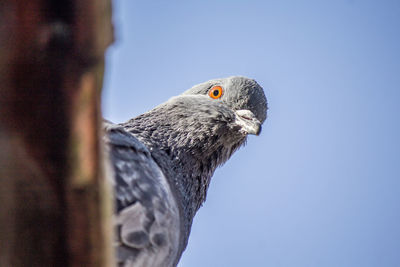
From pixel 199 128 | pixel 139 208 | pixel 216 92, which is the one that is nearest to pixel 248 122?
pixel 199 128

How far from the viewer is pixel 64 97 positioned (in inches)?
43.8

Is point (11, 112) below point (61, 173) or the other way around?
the other way around

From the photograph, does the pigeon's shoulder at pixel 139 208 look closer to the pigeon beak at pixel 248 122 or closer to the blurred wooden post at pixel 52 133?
the pigeon beak at pixel 248 122

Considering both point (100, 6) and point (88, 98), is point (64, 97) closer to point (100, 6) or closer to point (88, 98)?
point (88, 98)

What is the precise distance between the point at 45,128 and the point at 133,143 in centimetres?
292

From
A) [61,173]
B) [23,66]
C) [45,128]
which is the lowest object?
[61,173]

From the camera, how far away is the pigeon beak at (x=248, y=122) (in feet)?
17.5

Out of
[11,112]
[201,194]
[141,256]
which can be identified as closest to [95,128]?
[11,112]

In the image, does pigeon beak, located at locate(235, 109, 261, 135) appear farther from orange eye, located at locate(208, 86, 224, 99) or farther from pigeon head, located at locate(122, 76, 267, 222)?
orange eye, located at locate(208, 86, 224, 99)

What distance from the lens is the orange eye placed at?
20.6 feet

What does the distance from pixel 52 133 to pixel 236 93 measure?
5.17 metres

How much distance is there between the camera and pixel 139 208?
332cm

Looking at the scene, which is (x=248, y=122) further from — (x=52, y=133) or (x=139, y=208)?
(x=52, y=133)

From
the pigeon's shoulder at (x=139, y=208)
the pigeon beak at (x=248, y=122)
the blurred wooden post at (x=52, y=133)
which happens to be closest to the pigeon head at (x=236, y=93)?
the pigeon beak at (x=248, y=122)
